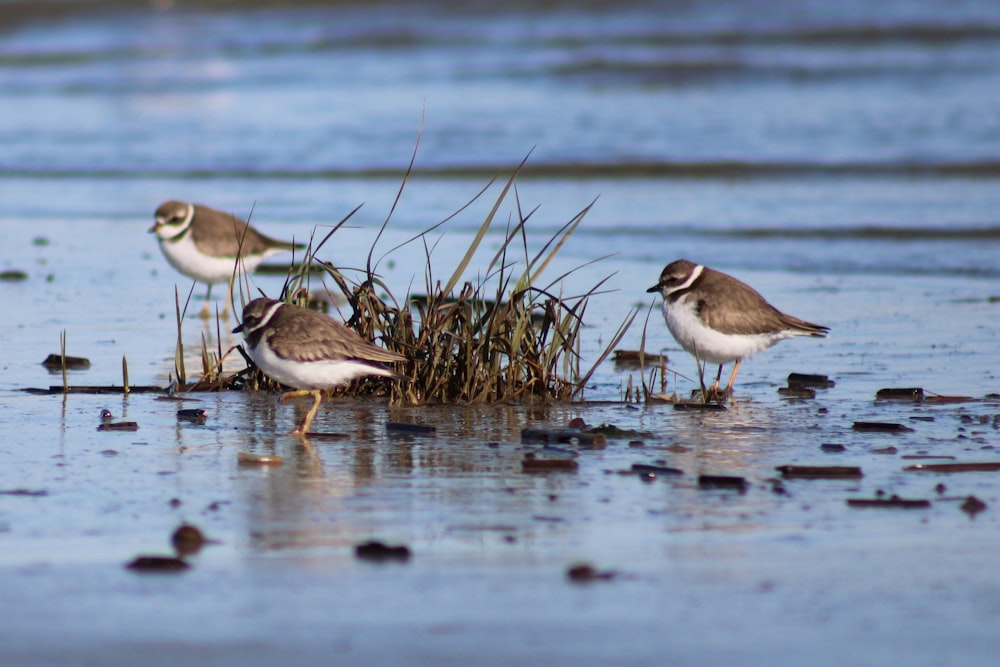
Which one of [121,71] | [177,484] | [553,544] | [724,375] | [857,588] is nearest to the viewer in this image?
[857,588]

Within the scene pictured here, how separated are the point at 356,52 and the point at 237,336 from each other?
20489 mm

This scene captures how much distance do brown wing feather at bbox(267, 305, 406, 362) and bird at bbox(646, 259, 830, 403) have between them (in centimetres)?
170

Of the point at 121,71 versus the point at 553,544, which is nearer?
the point at 553,544

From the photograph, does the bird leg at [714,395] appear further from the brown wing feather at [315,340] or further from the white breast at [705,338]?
the brown wing feather at [315,340]

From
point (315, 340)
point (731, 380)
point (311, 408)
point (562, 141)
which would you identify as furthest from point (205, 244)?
point (562, 141)

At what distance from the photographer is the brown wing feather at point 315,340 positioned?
6398mm

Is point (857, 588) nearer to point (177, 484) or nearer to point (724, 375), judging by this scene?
point (177, 484)

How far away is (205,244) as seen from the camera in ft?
35.1

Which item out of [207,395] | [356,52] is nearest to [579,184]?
[207,395]

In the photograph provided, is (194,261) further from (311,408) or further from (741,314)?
(741,314)

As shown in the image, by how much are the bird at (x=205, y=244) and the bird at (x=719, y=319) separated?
13.0ft

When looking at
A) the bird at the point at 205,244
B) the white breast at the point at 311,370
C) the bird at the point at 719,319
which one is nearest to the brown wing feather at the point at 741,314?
the bird at the point at 719,319

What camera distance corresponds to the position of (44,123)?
21156 millimetres

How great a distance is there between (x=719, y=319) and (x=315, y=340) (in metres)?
2.20
